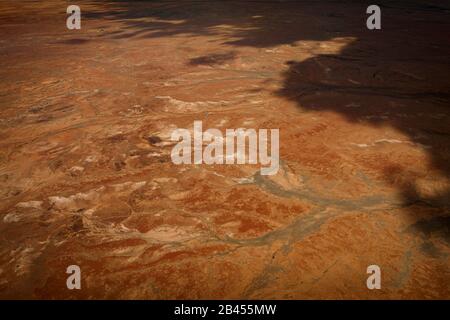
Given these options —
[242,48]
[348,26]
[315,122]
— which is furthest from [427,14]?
[315,122]

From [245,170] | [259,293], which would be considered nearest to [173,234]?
[259,293]

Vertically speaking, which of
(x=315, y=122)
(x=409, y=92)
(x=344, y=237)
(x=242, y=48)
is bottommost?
(x=344, y=237)

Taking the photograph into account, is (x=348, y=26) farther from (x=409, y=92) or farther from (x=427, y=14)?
(x=409, y=92)

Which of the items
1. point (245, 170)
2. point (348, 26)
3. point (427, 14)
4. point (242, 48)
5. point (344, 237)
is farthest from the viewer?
point (427, 14)

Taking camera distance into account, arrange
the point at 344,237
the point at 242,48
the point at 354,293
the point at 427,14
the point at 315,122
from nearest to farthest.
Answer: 1. the point at 354,293
2. the point at 344,237
3. the point at 315,122
4. the point at 242,48
5. the point at 427,14

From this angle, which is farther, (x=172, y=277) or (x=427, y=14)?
(x=427, y=14)

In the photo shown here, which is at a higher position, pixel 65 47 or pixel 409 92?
pixel 65 47

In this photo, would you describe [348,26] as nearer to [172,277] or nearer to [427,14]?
[427,14]
